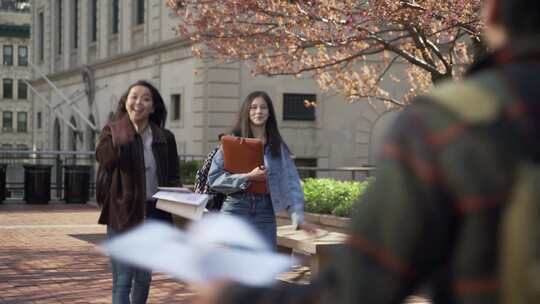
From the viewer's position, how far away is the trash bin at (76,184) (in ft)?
83.8

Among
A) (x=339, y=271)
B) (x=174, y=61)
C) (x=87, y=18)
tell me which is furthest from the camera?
(x=87, y=18)

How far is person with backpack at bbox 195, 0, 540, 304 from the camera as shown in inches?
56.4

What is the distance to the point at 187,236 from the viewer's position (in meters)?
1.68

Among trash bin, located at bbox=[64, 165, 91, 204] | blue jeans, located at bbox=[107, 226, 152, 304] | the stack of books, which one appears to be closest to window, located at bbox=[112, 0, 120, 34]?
trash bin, located at bbox=[64, 165, 91, 204]

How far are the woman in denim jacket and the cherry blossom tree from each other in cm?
526

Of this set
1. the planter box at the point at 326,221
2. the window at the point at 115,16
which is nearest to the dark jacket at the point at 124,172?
the planter box at the point at 326,221

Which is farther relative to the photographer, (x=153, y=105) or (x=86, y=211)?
(x=86, y=211)

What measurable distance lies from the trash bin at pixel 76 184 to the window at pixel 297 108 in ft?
21.6

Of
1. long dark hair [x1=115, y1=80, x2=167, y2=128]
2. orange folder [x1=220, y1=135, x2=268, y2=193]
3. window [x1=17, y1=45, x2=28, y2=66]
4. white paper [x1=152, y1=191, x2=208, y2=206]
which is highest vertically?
window [x1=17, y1=45, x2=28, y2=66]

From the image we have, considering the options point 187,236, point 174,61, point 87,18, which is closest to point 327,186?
point 187,236

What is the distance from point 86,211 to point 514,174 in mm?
22164

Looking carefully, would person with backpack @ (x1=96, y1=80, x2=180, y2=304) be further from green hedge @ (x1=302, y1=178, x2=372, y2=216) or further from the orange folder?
green hedge @ (x1=302, y1=178, x2=372, y2=216)

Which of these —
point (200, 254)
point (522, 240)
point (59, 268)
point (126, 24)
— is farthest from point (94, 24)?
point (522, 240)

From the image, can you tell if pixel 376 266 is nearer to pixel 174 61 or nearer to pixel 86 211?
pixel 86 211
